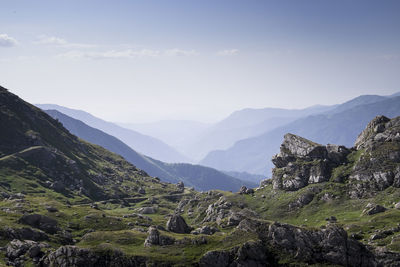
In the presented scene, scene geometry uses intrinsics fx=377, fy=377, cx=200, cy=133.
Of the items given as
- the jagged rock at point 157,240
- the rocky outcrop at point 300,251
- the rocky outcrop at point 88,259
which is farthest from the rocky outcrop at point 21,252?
the rocky outcrop at point 300,251

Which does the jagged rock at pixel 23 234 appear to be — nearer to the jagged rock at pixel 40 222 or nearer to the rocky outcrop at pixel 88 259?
the jagged rock at pixel 40 222

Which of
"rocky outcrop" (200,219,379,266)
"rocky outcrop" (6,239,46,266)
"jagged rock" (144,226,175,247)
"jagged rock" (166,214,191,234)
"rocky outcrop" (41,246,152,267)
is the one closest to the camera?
"rocky outcrop" (200,219,379,266)

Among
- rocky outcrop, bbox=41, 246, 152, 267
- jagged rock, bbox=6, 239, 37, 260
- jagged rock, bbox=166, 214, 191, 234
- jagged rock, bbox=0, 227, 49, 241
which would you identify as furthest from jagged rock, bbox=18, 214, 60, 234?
jagged rock, bbox=166, 214, 191, 234

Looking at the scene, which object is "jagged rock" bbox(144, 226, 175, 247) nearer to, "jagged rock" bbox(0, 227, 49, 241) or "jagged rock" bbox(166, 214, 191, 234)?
"jagged rock" bbox(166, 214, 191, 234)

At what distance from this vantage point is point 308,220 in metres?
198

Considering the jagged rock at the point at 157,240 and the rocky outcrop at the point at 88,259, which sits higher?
the jagged rock at the point at 157,240

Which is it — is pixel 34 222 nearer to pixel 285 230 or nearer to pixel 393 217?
pixel 285 230

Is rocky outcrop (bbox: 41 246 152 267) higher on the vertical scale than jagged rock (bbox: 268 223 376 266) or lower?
lower

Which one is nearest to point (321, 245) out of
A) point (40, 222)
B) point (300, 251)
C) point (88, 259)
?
point (300, 251)

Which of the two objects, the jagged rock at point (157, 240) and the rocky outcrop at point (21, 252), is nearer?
the rocky outcrop at point (21, 252)

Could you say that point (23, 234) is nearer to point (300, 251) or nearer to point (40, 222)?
point (40, 222)

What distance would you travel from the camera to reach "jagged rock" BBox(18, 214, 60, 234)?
140750mm

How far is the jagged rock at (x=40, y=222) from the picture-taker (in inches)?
5541

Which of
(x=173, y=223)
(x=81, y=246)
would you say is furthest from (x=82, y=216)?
(x=81, y=246)
